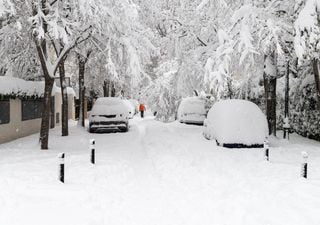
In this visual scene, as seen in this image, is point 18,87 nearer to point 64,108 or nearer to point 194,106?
point 64,108

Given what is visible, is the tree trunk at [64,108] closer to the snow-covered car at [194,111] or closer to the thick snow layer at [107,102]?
the thick snow layer at [107,102]

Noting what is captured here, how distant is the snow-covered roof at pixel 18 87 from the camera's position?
1628cm

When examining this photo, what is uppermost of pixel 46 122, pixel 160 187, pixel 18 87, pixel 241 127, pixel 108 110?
pixel 18 87

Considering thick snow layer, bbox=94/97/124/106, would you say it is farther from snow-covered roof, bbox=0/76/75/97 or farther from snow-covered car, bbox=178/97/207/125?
snow-covered car, bbox=178/97/207/125

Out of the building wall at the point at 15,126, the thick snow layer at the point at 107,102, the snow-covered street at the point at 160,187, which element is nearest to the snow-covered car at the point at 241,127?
the snow-covered street at the point at 160,187

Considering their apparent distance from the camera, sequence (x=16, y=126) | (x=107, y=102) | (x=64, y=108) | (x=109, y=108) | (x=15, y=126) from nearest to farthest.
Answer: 1. (x=15, y=126)
2. (x=16, y=126)
3. (x=64, y=108)
4. (x=109, y=108)
5. (x=107, y=102)

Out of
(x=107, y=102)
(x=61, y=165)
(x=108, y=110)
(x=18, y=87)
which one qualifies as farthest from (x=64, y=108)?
(x=61, y=165)

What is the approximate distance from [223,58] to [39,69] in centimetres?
1411

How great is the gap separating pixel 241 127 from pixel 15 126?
32.9 feet

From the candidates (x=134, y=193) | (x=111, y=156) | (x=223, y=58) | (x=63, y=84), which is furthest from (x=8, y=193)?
(x=63, y=84)

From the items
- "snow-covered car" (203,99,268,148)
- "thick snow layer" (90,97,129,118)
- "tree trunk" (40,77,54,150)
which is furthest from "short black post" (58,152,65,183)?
"thick snow layer" (90,97,129,118)

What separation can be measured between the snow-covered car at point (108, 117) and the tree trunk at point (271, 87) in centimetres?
766

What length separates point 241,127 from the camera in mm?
14453

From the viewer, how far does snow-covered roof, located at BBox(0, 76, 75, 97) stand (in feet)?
53.4
